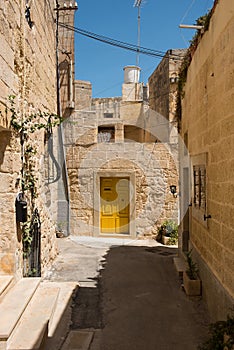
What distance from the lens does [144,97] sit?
18188mm

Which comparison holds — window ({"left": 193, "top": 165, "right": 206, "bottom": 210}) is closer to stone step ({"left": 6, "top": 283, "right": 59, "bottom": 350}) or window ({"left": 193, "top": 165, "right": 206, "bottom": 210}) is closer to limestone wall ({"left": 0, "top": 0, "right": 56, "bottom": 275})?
stone step ({"left": 6, "top": 283, "right": 59, "bottom": 350})

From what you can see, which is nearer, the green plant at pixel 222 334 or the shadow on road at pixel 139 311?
the green plant at pixel 222 334

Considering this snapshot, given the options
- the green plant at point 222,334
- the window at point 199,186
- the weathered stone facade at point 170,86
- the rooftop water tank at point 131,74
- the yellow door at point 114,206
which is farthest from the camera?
the rooftop water tank at point 131,74

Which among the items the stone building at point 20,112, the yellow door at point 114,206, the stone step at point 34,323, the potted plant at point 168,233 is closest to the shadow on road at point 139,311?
the stone step at point 34,323

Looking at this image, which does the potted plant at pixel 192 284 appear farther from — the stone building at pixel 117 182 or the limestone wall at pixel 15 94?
the stone building at pixel 117 182

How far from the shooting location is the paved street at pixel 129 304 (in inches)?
154

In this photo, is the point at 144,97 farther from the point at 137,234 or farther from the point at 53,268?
the point at 53,268

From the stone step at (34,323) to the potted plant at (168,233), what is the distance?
592 cm

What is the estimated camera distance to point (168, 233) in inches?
396

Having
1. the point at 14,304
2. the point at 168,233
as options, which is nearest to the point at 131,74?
the point at 168,233

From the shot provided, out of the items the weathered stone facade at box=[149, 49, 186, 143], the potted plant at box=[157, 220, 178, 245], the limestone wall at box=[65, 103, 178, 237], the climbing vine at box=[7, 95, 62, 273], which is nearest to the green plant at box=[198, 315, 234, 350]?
the climbing vine at box=[7, 95, 62, 273]

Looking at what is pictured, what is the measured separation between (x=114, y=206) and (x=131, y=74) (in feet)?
30.2

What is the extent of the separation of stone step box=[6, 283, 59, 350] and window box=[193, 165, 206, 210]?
2.64 metres

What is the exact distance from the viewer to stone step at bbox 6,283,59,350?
10.0 feet
